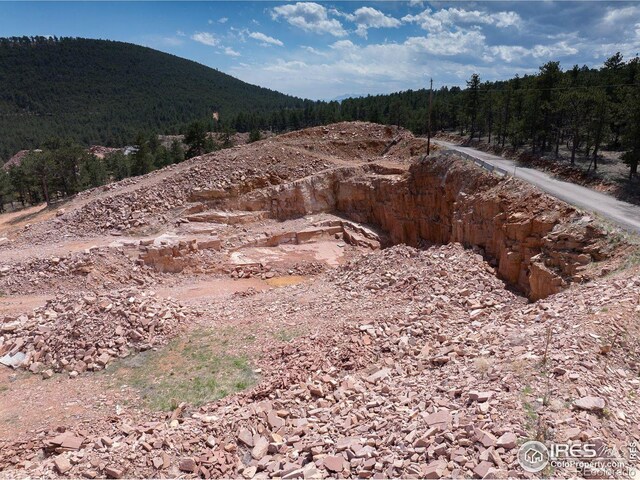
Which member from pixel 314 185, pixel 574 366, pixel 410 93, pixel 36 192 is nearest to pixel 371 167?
pixel 314 185

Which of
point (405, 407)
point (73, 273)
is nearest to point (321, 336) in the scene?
point (405, 407)

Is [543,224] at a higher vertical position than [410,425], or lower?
higher

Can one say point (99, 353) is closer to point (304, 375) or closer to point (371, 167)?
point (304, 375)

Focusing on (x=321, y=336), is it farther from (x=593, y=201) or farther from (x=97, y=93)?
(x=97, y=93)

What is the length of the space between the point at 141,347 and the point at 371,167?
20667 mm

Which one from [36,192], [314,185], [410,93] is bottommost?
[36,192]

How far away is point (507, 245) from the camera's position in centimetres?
1509

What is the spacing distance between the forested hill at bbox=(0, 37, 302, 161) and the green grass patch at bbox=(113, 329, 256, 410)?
106m

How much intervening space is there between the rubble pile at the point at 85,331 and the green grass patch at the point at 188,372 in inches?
26.8

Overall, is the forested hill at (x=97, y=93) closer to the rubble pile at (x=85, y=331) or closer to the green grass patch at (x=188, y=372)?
the rubble pile at (x=85, y=331)

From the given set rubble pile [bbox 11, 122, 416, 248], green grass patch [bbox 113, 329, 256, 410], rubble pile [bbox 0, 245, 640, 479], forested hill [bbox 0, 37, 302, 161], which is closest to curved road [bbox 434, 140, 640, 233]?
rubble pile [bbox 0, 245, 640, 479]

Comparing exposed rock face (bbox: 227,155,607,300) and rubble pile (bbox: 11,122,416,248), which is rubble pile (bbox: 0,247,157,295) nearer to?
rubble pile (bbox: 11,122,416,248)

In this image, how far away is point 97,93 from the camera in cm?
14025

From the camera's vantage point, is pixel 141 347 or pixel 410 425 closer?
pixel 410 425
